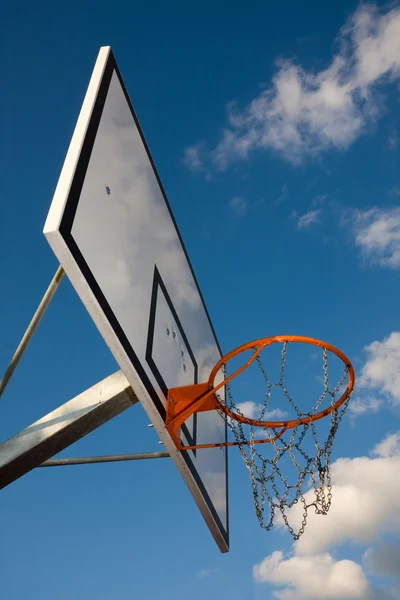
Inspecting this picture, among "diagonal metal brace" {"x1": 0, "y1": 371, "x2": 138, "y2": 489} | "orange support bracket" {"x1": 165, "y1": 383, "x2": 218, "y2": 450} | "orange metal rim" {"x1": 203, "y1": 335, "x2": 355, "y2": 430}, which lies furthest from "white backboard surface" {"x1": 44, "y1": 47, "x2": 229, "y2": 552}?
"orange metal rim" {"x1": 203, "y1": 335, "x2": 355, "y2": 430}

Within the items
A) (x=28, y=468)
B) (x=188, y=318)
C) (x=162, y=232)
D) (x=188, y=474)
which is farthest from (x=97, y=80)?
(x=188, y=474)

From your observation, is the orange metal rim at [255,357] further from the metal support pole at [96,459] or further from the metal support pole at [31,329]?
the metal support pole at [31,329]

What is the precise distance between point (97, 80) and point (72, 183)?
3.26 feet

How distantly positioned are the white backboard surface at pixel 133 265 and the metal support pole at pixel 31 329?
40 cm

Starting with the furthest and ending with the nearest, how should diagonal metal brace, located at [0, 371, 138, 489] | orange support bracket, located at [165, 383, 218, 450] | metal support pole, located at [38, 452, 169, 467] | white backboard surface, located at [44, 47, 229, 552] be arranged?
metal support pole, located at [38, 452, 169, 467] < orange support bracket, located at [165, 383, 218, 450] < diagonal metal brace, located at [0, 371, 138, 489] < white backboard surface, located at [44, 47, 229, 552]

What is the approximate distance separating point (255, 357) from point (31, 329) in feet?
4.69

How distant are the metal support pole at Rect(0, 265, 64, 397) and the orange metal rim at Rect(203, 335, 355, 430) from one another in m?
1.20

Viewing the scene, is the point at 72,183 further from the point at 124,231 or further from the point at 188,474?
the point at 188,474

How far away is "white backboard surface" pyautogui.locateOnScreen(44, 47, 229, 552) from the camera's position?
3.11 metres

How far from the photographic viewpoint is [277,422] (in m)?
4.36

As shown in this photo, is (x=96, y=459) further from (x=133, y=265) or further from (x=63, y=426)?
(x=133, y=265)

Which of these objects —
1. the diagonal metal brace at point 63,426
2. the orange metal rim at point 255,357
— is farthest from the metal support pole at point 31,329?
the orange metal rim at point 255,357

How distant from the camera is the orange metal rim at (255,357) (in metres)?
3.98

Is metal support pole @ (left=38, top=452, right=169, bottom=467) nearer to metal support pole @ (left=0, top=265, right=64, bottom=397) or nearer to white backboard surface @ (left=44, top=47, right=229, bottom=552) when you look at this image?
white backboard surface @ (left=44, top=47, right=229, bottom=552)
